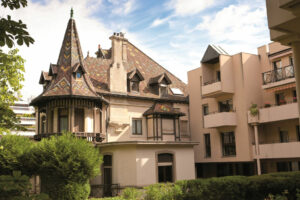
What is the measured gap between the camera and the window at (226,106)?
29550 millimetres

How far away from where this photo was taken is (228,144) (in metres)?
29.3

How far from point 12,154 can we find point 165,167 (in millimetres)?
11849

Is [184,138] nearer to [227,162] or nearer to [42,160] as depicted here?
[227,162]

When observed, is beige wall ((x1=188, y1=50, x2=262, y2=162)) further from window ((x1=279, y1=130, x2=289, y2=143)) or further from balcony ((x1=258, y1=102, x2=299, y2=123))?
window ((x1=279, y1=130, x2=289, y2=143))

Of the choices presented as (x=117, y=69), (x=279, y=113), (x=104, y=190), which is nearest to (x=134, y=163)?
(x=104, y=190)

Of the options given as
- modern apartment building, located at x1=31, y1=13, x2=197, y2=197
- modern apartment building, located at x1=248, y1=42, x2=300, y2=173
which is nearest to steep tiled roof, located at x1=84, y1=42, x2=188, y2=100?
modern apartment building, located at x1=31, y1=13, x2=197, y2=197

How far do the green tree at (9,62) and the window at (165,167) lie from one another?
14735mm

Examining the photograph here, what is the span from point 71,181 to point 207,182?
27.2 ft

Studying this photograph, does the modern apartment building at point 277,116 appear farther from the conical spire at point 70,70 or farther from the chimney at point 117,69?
the conical spire at point 70,70

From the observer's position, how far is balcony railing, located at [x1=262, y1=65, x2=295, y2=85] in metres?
25.9

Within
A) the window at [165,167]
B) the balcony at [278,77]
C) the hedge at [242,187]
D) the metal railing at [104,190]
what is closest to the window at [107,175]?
the metal railing at [104,190]

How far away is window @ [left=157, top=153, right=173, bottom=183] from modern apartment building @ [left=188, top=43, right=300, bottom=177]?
16.2ft

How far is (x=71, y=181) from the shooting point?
2036cm

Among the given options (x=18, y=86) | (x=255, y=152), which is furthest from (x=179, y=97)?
(x=18, y=86)
